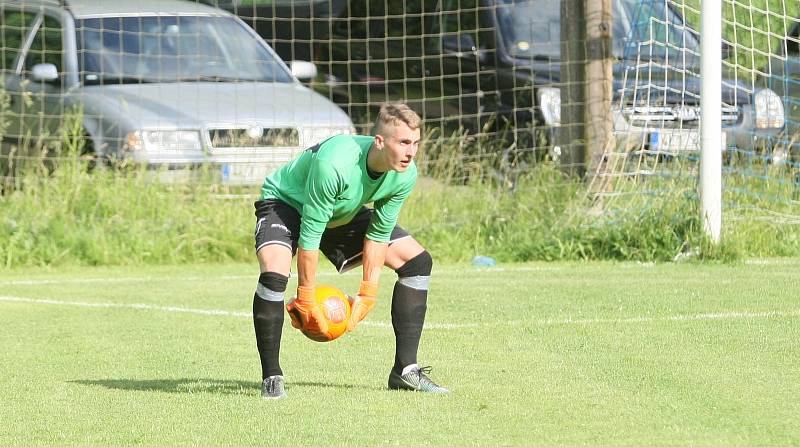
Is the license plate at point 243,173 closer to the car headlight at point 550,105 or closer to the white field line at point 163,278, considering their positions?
the white field line at point 163,278

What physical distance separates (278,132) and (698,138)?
3.96 meters

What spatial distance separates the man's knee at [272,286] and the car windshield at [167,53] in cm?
785

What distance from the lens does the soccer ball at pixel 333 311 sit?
6.63 meters

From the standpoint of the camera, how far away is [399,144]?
6.39 meters

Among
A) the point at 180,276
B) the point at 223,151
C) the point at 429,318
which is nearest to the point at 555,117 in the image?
the point at 223,151

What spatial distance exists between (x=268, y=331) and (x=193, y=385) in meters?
0.65

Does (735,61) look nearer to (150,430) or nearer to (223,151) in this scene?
(223,151)

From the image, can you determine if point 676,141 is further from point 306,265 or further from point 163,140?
point 306,265

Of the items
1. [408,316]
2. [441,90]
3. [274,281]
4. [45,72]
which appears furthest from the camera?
[441,90]

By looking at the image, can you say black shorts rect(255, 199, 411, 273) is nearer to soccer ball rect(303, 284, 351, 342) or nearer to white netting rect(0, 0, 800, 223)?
soccer ball rect(303, 284, 351, 342)

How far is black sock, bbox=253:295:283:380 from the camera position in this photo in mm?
6684

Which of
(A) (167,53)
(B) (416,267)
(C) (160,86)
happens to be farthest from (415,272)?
(A) (167,53)

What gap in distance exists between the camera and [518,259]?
41.4 feet

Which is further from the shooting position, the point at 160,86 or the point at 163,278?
the point at 160,86
